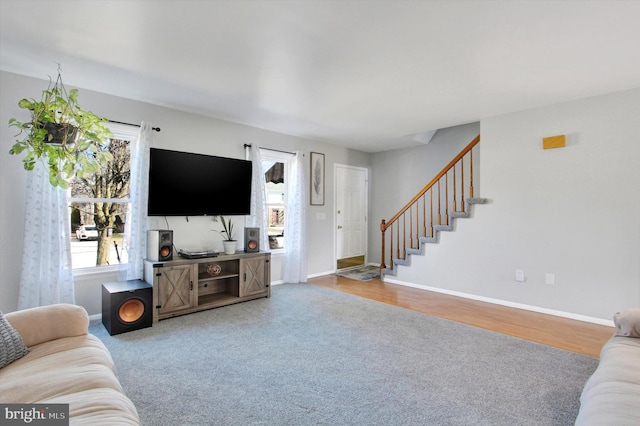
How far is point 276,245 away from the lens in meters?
5.33

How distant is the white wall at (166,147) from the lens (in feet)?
9.75

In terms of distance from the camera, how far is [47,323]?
1803 mm

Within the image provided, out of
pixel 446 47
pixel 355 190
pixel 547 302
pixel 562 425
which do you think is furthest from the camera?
pixel 355 190

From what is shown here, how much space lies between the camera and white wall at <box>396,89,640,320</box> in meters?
3.35

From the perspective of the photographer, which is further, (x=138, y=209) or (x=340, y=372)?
(x=138, y=209)

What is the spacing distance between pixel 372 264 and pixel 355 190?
1.66m

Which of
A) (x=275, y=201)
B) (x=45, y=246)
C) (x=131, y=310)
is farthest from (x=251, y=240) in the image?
(x=45, y=246)

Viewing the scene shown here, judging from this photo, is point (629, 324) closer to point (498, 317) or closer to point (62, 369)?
point (498, 317)

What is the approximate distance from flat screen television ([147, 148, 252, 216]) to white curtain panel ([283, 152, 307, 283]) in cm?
87

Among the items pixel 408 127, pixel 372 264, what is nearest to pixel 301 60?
pixel 408 127

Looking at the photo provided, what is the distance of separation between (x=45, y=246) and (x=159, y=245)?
97 cm

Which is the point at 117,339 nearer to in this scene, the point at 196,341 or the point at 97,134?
the point at 196,341

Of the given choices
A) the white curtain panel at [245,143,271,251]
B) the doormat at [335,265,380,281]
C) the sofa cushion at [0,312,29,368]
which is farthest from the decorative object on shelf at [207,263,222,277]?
the doormat at [335,265,380,281]

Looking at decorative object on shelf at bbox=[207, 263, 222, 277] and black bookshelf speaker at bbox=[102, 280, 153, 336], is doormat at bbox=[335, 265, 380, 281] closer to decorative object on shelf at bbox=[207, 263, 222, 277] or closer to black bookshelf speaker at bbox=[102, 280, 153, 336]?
decorative object on shelf at bbox=[207, 263, 222, 277]
